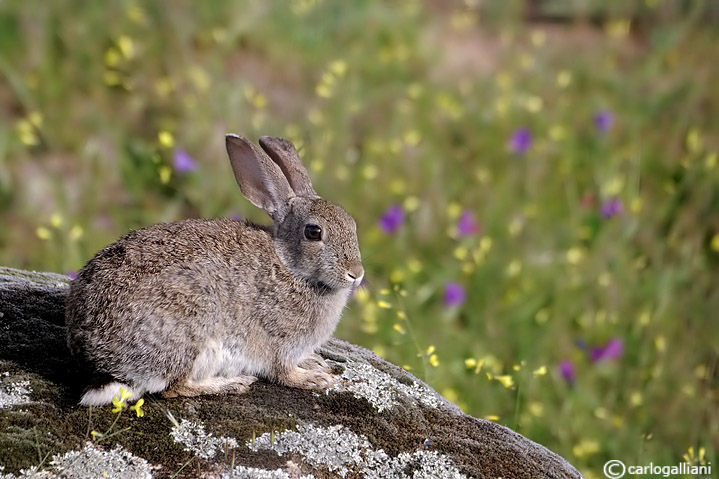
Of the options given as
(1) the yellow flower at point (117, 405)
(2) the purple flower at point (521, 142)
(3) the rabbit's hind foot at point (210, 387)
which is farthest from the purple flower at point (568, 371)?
(1) the yellow flower at point (117, 405)

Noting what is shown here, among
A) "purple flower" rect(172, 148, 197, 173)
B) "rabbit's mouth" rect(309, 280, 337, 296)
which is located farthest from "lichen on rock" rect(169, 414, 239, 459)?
"purple flower" rect(172, 148, 197, 173)

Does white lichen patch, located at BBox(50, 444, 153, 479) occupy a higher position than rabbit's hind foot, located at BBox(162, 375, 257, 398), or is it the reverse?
rabbit's hind foot, located at BBox(162, 375, 257, 398)

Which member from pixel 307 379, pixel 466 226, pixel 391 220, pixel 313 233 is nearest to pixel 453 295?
pixel 466 226

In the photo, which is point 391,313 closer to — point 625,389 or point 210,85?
point 625,389

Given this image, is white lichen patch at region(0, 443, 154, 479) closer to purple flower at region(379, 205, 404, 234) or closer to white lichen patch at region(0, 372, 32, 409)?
white lichen patch at region(0, 372, 32, 409)

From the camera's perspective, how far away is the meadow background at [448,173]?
6.54 metres

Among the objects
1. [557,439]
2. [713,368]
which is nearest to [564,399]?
[557,439]

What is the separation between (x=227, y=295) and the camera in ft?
15.3

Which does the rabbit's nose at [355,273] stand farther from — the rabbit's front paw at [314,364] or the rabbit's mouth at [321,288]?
the rabbit's front paw at [314,364]

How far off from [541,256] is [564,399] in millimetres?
1436

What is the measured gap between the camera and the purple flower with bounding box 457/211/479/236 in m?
7.55

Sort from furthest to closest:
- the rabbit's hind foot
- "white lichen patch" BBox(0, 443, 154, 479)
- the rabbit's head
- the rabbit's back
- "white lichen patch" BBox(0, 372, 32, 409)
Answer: the rabbit's head, the rabbit's hind foot, the rabbit's back, "white lichen patch" BBox(0, 372, 32, 409), "white lichen patch" BBox(0, 443, 154, 479)

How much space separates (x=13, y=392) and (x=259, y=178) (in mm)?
1817

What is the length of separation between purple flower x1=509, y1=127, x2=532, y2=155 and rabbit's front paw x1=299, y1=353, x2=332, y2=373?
13.0 feet
